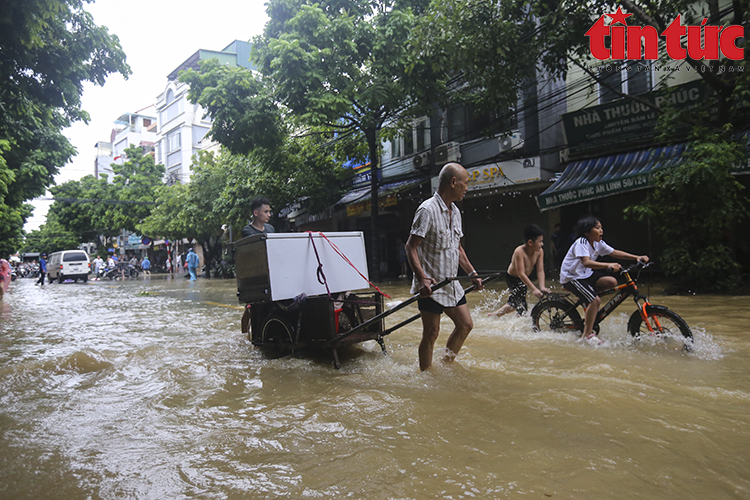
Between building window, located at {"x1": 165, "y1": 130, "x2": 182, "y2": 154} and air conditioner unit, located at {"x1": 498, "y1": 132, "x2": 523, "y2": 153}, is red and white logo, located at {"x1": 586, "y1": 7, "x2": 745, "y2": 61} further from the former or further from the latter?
building window, located at {"x1": 165, "y1": 130, "x2": 182, "y2": 154}

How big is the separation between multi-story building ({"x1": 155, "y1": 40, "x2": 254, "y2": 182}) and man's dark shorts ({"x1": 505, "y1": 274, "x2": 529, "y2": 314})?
36313mm

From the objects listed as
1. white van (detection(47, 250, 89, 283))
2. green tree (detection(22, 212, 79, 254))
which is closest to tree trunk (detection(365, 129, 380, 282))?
white van (detection(47, 250, 89, 283))

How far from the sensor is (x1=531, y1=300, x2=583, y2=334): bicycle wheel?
5750mm

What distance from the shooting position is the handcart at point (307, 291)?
470cm

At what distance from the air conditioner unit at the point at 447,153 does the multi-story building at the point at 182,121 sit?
2710 cm

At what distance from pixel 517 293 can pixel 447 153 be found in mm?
10524

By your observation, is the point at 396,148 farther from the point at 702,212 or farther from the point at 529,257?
the point at 529,257

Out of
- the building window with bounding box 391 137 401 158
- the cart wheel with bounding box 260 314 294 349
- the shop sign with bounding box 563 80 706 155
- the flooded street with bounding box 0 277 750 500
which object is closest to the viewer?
the flooded street with bounding box 0 277 750 500

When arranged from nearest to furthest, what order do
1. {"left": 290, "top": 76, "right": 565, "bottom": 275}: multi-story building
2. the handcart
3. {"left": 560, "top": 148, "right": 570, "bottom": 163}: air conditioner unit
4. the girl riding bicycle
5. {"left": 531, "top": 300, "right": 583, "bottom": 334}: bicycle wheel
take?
1. the handcart
2. the girl riding bicycle
3. {"left": 531, "top": 300, "right": 583, "bottom": 334}: bicycle wheel
4. {"left": 560, "top": 148, "right": 570, "bottom": 163}: air conditioner unit
5. {"left": 290, "top": 76, "right": 565, "bottom": 275}: multi-story building

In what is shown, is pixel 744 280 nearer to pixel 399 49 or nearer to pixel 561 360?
pixel 561 360

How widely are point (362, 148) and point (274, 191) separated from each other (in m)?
4.35

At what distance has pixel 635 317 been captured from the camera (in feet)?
16.8

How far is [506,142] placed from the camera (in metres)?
14.5

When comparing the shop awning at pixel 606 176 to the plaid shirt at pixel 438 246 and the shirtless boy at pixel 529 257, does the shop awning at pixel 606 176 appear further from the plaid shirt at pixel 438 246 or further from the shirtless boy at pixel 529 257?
the plaid shirt at pixel 438 246
